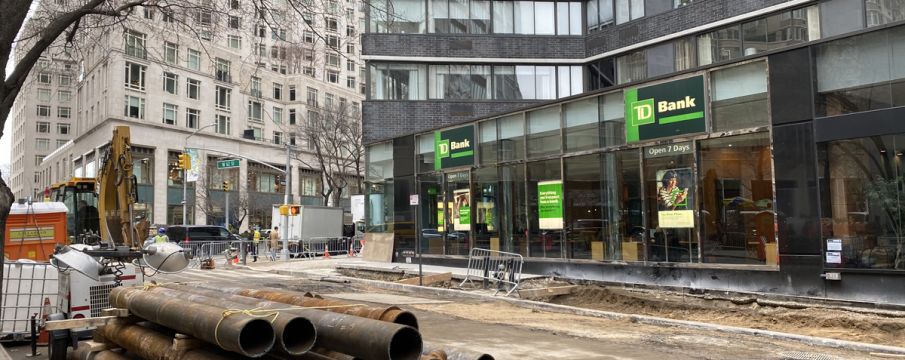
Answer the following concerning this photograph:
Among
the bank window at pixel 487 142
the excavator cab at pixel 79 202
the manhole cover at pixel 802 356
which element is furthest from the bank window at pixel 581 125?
the excavator cab at pixel 79 202

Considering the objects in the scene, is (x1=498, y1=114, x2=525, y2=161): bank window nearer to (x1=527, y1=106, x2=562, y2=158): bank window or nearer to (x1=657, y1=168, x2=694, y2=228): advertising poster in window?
(x1=527, y1=106, x2=562, y2=158): bank window

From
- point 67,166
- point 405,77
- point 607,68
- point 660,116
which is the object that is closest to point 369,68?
point 405,77

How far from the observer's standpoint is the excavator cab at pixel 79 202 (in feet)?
69.7

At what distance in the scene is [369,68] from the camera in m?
31.1

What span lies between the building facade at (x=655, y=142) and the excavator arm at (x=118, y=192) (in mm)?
5250

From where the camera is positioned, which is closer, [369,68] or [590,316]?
[590,316]

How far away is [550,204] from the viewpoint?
63.5 feet

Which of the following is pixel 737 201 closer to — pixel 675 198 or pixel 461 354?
pixel 675 198

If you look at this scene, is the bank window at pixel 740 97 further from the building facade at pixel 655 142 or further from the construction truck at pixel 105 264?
the construction truck at pixel 105 264

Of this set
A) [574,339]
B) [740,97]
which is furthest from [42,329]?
[740,97]

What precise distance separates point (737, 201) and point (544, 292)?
4766 mm

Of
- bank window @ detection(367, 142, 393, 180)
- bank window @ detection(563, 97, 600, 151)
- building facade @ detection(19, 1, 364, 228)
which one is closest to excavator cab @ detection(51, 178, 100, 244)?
bank window @ detection(367, 142, 393, 180)

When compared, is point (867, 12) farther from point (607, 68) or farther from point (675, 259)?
point (675, 259)

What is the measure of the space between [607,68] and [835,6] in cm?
992
